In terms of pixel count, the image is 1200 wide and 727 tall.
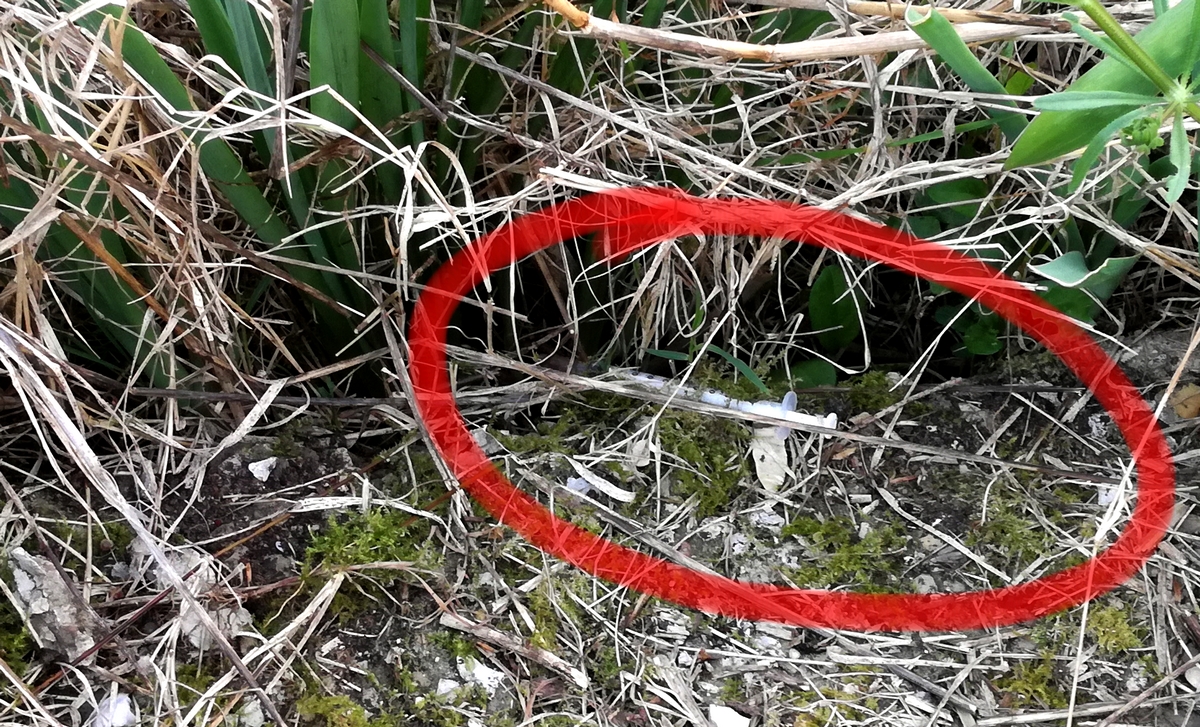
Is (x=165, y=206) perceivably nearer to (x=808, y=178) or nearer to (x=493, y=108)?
(x=493, y=108)

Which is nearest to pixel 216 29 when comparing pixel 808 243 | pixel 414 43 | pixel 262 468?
pixel 414 43

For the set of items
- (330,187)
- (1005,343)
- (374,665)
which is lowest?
(374,665)

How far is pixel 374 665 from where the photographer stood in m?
0.74

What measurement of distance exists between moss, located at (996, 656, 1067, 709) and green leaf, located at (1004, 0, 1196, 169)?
1.46ft

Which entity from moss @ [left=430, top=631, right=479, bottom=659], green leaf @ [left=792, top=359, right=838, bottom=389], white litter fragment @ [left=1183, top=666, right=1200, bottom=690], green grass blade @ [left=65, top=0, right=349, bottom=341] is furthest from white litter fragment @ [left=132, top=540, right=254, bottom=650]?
white litter fragment @ [left=1183, top=666, right=1200, bottom=690]

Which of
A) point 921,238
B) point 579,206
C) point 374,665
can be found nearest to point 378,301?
point 579,206

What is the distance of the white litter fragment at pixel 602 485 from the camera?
0.86 m

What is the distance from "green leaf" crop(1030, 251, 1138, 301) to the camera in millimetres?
718

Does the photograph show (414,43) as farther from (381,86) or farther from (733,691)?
(733,691)

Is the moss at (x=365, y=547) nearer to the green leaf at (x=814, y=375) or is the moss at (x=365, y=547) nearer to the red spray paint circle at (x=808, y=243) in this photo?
the red spray paint circle at (x=808, y=243)

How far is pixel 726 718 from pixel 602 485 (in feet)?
0.82

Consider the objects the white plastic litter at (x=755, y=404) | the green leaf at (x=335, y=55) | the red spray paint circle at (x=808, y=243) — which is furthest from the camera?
the white plastic litter at (x=755, y=404)

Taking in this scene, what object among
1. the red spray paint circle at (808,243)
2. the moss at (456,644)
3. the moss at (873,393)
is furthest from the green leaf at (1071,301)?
the moss at (456,644)

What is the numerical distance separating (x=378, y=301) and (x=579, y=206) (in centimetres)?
23
